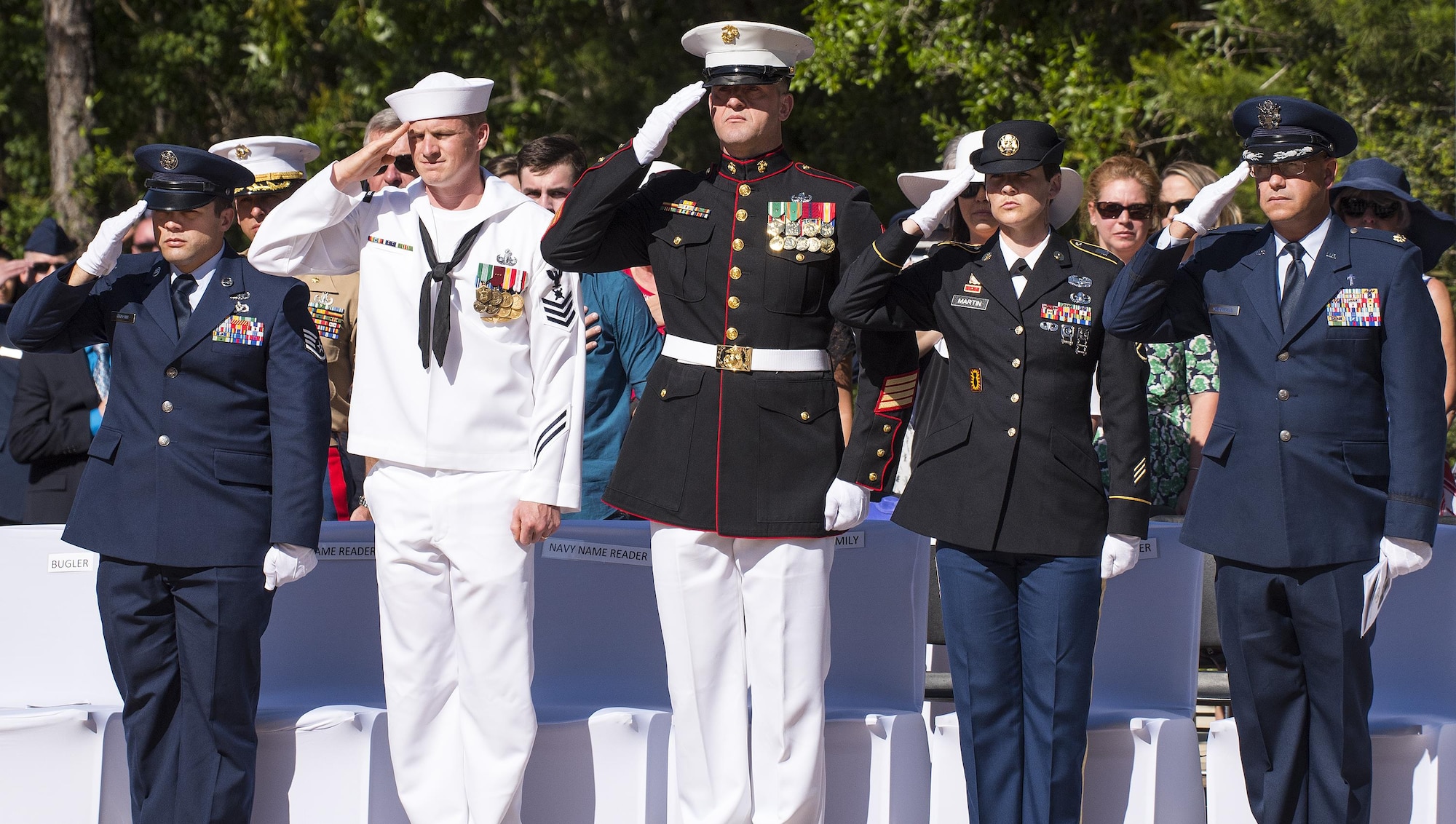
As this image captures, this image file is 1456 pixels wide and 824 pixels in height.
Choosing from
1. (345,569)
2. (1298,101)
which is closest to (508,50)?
(345,569)

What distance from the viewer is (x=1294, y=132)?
4.08m

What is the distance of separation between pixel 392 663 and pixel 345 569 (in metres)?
0.66

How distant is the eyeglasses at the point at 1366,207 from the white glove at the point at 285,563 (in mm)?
3038

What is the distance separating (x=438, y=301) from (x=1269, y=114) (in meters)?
2.19

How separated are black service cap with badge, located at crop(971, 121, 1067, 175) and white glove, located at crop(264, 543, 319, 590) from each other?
2078 mm

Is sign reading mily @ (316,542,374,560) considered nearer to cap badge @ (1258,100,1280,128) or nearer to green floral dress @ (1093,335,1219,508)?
green floral dress @ (1093,335,1219,508)

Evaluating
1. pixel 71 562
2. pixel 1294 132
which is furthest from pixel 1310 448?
pixel 71 562

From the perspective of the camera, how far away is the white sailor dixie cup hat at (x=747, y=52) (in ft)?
14.1

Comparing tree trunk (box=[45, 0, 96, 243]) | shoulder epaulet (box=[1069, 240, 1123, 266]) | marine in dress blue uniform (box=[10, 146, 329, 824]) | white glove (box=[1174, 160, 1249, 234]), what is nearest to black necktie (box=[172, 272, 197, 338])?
marine in dress blue uniform (box=[10, 146, 329, 824])

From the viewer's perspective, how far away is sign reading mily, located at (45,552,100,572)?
5.06 metres

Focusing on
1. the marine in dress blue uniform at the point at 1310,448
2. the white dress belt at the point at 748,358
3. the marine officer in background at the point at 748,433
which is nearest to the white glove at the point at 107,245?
the marine officer in background at the point at 748,433

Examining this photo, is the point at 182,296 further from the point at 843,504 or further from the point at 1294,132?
the point at 1294,132

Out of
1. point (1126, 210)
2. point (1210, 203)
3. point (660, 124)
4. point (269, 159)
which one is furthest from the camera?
point (1126, 210)

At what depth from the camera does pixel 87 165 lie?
14.5 m
